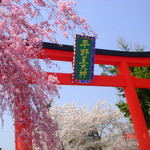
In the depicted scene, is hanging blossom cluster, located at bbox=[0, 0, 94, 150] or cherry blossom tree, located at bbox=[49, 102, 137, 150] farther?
cherry blossom tree, located at bbox=[49, 102, 137, 150]

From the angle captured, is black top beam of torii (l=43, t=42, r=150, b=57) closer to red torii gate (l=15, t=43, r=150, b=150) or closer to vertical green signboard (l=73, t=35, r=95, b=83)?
red torii gate (l=15, t=43, r=150, b=150)

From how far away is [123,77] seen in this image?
9219mm

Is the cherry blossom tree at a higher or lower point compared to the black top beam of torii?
lower

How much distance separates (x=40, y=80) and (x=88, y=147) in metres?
7.15

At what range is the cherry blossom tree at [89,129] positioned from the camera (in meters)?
9.45

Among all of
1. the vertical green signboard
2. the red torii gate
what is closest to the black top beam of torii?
the red torii gate

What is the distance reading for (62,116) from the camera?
32.4 feet

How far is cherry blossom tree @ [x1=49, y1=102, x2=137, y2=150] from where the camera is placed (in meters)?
9.45

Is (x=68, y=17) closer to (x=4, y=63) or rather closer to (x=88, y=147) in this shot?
(x=4, y=63)

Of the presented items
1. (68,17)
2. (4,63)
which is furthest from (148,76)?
(4,63)

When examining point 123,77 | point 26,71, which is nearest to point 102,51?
point 123,77

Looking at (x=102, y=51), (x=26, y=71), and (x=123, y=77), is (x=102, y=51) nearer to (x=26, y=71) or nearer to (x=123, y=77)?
(x=123, y=77)

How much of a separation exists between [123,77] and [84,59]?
1.94 m

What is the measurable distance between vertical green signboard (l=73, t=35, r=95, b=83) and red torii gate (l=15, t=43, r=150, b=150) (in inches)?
10.6
